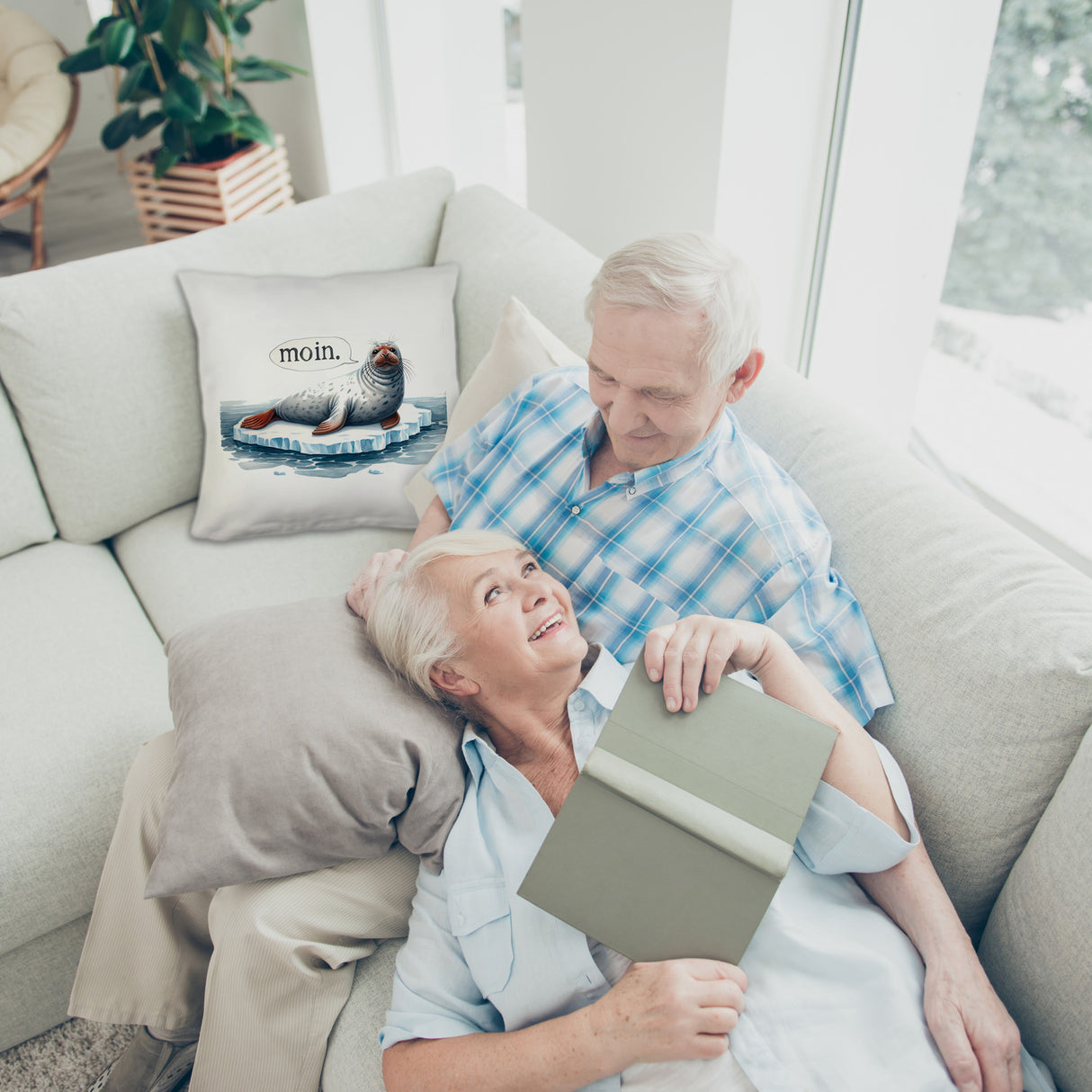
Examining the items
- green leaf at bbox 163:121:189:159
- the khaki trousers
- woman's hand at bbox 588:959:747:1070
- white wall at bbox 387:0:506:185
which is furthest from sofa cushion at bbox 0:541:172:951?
white wall at bbox 387:0:506:185

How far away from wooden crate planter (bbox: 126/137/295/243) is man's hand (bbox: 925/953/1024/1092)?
2.92 m

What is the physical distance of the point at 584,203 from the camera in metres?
2.21

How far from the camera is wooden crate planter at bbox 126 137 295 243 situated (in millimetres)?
2842

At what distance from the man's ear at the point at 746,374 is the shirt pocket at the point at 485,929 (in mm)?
692

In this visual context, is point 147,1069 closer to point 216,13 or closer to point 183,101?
point 183,101

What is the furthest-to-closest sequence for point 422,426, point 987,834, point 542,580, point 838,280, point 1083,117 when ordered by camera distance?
1. point 838,280
2. point 422,426
3. point 1083,117
4. point 542,580
5. point 987,834

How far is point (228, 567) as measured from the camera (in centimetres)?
166

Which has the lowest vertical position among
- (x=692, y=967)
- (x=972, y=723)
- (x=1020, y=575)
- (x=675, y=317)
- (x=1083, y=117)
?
(x=692, y=967)

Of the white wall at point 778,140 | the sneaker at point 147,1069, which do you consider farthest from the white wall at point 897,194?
the sneaker at point 147,1069

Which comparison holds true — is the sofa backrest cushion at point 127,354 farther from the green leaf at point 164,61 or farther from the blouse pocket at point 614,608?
the green leaf at point 164,61

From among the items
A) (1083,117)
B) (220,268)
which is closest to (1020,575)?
(1083,117)

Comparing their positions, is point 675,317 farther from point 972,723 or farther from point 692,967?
point 692,967

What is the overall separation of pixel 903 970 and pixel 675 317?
2.52ft

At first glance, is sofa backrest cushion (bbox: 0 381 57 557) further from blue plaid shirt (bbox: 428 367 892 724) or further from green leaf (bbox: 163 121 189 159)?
green leaf (bbox: 163 121 189 159)
